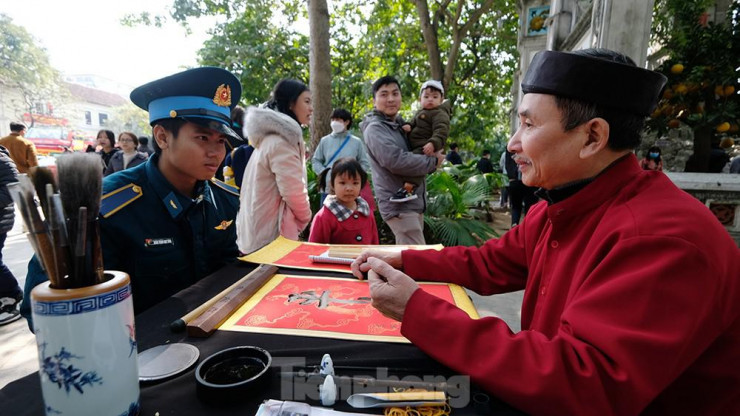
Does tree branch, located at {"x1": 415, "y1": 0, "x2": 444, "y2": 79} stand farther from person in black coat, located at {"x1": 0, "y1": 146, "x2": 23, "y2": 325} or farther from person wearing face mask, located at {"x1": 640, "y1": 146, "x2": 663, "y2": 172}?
person in black coat, located at {"x1": 0, "y1": 146, "x2": 23, "y2": 325}

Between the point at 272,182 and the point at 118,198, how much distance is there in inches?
53.7

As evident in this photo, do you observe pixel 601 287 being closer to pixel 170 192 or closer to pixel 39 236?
pixel 39 236

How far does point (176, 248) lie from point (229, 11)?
12481mm

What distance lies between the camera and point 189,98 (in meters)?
1.64

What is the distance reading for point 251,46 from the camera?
11797mm

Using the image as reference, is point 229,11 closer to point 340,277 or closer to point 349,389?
point 340,277

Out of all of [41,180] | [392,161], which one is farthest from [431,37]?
[41,180]

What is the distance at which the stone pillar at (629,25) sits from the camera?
3.96 metres

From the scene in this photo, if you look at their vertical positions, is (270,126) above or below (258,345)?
above

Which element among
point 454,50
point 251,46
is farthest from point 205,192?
point 251,46

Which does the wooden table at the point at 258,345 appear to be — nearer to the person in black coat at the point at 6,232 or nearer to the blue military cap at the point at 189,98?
the blue military cap at the point at 189,98

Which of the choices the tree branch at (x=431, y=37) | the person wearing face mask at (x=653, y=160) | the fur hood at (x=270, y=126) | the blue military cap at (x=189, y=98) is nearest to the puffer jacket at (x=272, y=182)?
the fur hood at (x=270, y=126)

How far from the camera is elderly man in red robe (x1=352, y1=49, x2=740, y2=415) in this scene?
2.62ft

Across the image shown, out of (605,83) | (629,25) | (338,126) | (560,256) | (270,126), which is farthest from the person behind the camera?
(338,126)
